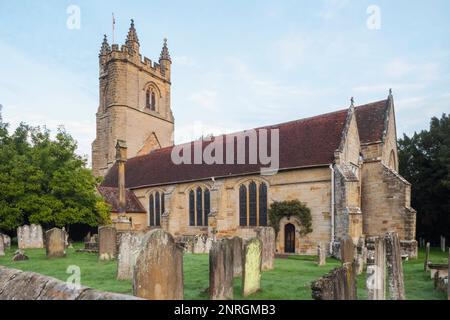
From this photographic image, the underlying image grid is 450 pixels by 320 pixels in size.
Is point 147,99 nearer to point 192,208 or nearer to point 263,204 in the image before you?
point 192,208

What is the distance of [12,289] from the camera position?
3.59 m

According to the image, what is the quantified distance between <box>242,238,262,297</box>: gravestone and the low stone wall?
5.48 meters

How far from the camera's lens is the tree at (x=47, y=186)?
2041cm

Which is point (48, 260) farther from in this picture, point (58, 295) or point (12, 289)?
point (58, 295)

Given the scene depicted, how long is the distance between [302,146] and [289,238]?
6196mm

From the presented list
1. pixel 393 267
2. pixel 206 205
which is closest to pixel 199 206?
pixel 206 205

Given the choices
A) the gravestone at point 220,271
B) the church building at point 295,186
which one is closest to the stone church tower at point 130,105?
the church building at point 295,186

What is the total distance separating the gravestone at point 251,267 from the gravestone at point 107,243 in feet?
26.4

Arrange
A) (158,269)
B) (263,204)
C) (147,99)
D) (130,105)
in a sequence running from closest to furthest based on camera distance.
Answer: (158,269)
(263,204)
(130,105)
(147,99)

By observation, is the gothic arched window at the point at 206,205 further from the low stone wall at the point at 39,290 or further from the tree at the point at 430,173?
the low stone wall at the point at 39,290

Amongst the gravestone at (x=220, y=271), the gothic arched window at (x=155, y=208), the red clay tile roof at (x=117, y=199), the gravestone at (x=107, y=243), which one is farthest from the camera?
the gothic arched window at (x=155, y=208)

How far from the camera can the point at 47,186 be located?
21.8 meters

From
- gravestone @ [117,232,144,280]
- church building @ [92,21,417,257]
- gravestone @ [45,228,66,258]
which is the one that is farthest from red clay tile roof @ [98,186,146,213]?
gravestone @ [117,232,144,280]
